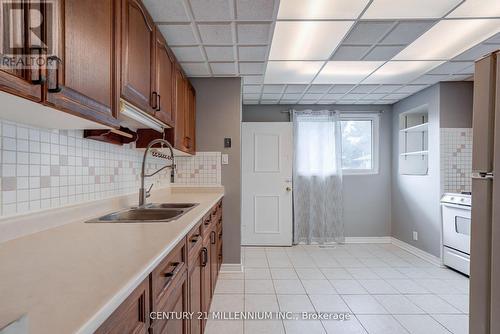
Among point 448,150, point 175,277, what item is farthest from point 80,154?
point 448,150

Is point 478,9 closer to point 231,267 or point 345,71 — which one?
point 345,71

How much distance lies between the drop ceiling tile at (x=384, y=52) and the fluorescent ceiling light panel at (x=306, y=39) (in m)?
0.39

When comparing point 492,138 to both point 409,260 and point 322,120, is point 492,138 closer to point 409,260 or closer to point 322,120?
point 409,260

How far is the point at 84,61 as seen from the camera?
104 centimetres

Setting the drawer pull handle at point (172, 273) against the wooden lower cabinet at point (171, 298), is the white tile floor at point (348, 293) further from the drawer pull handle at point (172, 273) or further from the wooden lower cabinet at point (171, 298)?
the drawer pull handle at point (172, 273)

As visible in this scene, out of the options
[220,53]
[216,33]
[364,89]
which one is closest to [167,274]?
[216,33]

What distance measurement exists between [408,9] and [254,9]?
1.06 metres

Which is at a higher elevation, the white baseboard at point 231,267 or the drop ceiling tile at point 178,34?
the drop ceiling tile at point 178,34

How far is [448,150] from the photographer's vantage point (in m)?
3.46

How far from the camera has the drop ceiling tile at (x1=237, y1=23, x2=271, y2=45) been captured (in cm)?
212

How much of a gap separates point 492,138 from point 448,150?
7.52 ft

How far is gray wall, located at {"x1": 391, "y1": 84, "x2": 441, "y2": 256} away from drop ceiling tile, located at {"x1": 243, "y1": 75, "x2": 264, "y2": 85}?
2181 mm

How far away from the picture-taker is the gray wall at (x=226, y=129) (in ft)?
10.7

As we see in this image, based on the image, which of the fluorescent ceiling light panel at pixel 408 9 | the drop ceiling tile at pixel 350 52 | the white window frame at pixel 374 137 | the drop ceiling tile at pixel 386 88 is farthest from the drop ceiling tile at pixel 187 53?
the white window frame at pixel 374 137
